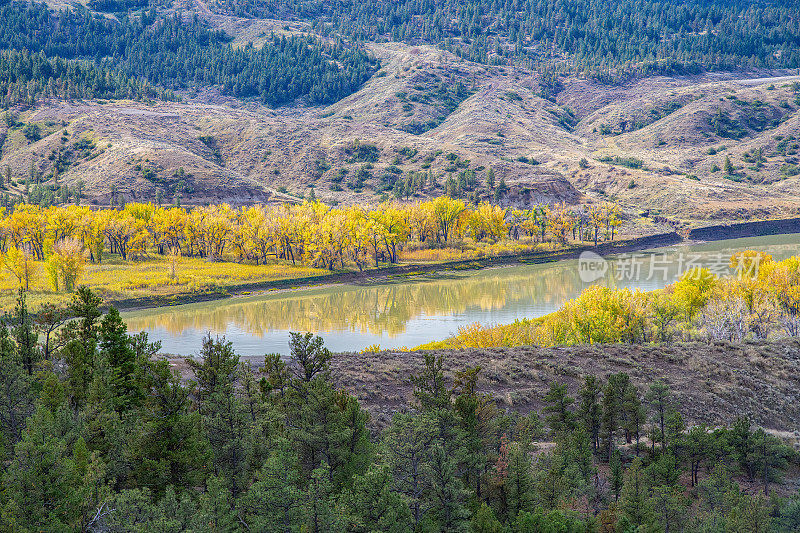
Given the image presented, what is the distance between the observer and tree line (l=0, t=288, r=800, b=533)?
54.1ft

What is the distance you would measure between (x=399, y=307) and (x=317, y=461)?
55088 millimetres

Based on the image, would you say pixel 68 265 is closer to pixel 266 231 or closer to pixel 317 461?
pixel 266 231

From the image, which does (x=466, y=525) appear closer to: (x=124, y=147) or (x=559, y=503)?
(x=559, y=503)

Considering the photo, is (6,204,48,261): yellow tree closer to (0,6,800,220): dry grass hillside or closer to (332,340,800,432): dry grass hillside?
(0,6,800,220): dry grass hillside

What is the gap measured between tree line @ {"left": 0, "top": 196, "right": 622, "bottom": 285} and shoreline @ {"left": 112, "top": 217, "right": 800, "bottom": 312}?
357cm

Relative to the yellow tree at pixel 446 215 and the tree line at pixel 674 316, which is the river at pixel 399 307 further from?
the yellow tree at pixel 446 215

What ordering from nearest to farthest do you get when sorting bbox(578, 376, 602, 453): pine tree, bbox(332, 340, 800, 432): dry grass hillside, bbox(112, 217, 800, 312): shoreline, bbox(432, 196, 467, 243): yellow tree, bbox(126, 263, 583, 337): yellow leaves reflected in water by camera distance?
bbox(578, 376, 602, 453): pine tree → bbox(332, 340, 800, 432): dry grass hillside → bbox(126, 263, 583, 337): yellow leaves reflected in water → bbox(112, 217, 800, 312): shoreline → bbox(432, 196, 467, 243): yellow tree

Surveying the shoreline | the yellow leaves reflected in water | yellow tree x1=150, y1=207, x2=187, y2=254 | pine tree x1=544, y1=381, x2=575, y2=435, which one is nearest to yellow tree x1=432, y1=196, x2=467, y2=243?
the shoreline

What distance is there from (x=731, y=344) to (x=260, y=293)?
5660cm

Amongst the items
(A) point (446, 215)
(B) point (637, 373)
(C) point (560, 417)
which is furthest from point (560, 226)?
(C) point (560, 417)

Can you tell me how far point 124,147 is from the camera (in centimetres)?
14788

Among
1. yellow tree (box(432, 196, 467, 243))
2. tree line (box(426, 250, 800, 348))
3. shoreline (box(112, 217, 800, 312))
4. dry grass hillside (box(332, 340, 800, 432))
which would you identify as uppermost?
dry grass hillside (box(332, 340, 800, 432))

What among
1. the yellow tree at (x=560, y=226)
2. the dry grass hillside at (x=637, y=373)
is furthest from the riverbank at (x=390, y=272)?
the dry grass hillside at (x=637, y=373)

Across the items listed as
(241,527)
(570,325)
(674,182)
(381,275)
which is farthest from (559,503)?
(674,182)
